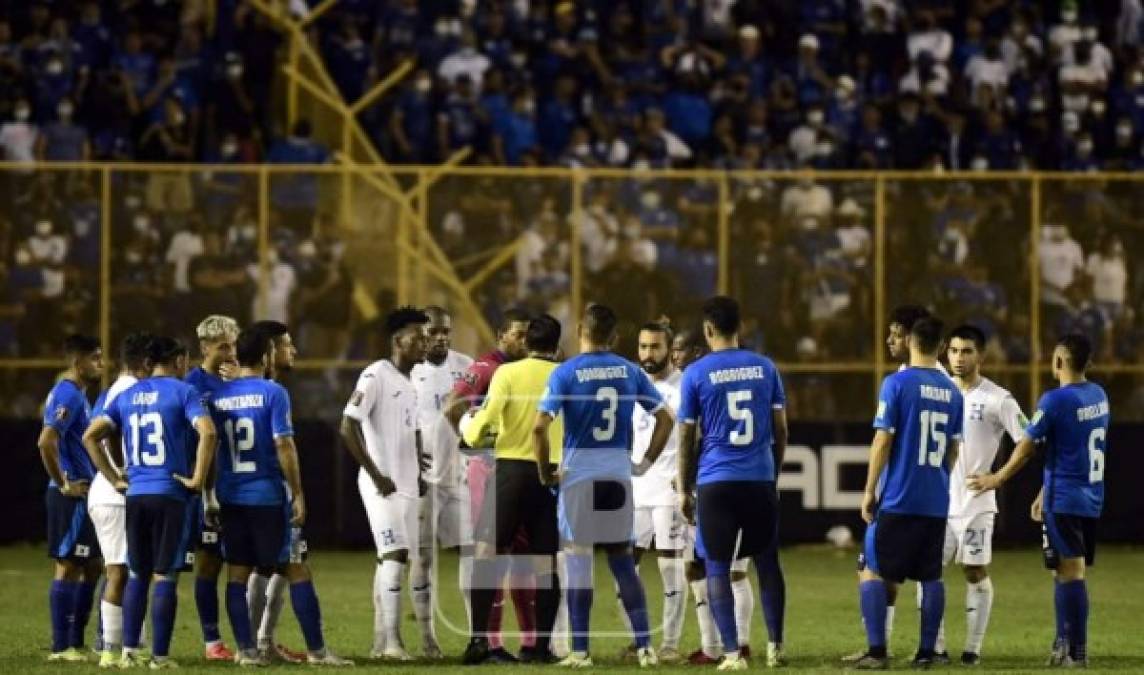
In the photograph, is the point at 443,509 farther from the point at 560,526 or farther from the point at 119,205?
the point at 119,205

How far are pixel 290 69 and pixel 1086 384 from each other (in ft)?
48.0

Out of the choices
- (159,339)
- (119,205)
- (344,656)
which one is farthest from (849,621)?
(119,205)

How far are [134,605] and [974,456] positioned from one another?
18.0ft

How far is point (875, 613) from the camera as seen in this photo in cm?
1381

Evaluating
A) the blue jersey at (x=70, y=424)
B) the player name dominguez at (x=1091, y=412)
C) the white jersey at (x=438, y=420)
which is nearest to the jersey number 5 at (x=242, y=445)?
the blue jersey at (x=70, y=424)

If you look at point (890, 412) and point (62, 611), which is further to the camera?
point (62, 611)

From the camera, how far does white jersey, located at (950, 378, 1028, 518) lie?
15438mm

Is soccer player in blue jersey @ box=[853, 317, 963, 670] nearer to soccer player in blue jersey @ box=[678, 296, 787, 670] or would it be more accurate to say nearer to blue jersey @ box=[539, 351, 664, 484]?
soccer player in blue jersey @ box=[678, 296, 787, 670]

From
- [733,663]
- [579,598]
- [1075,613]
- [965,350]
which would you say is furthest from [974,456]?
[579,598]

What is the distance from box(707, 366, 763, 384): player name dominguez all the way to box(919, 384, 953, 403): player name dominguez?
3.17 feet

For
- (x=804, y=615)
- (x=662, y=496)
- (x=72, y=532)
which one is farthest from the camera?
(x=804, y=615)

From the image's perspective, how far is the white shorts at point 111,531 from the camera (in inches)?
566

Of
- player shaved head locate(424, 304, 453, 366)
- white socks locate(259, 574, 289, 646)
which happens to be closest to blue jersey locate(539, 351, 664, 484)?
player shaved head locate(424, 304, 453, 366)

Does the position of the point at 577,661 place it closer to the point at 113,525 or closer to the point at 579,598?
the point at 579,598
